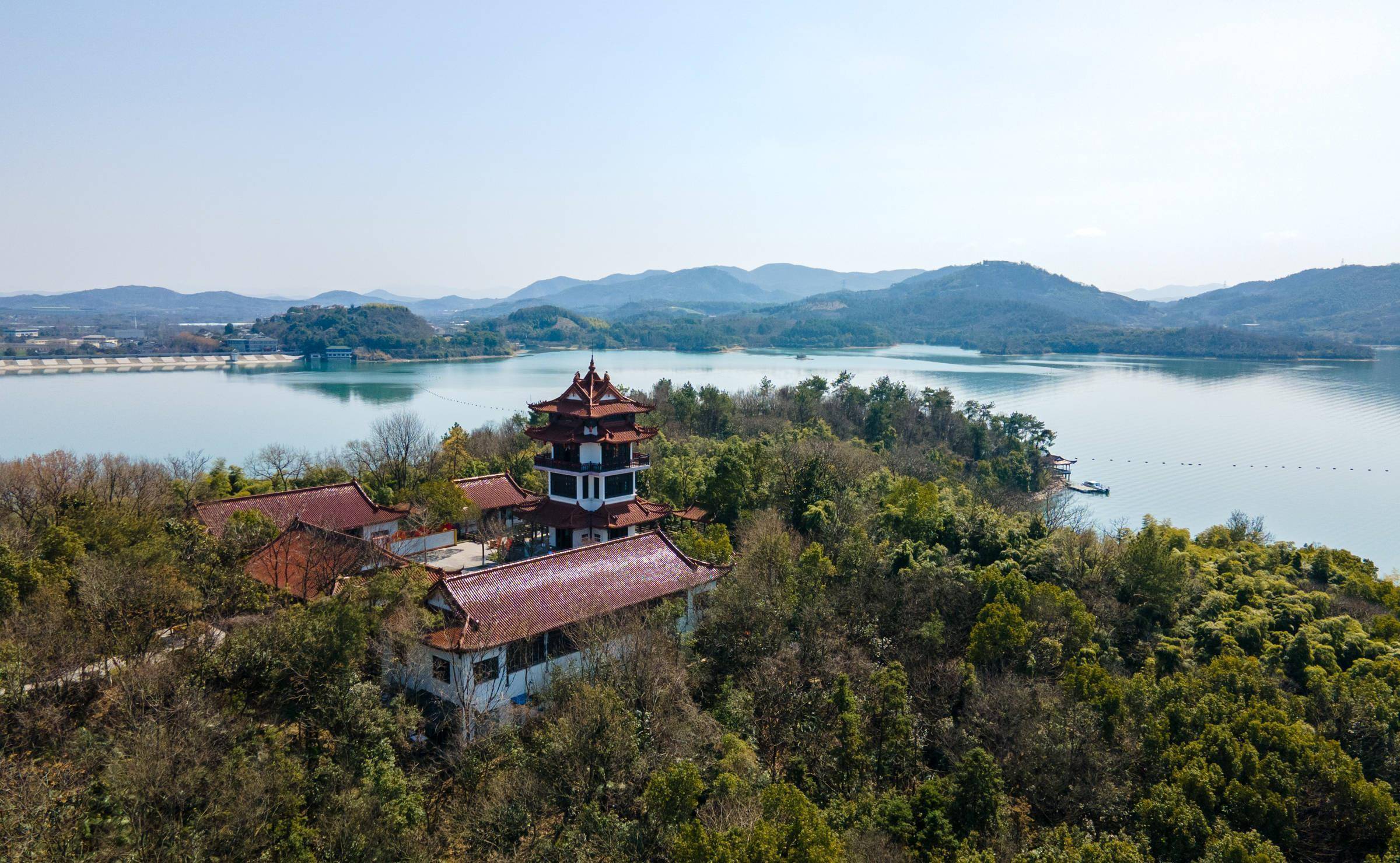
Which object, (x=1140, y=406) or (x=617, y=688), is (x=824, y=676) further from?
(x=1140, y=406)

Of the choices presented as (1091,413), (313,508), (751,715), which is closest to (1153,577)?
(751,715)

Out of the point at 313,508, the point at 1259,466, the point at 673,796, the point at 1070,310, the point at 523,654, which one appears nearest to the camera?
the point at 673,796

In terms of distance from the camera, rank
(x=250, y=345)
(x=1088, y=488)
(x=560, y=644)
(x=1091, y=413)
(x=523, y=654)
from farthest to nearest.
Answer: (x=250, y=345) → (x=1091, y=413) → (x=1088, y=488) → (x=560, y=644) → (x=523, y=654)

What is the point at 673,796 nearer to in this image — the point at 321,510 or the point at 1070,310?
the point at 321,510

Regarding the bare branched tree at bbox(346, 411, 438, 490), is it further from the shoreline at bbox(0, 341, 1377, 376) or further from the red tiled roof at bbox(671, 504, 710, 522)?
the shoreline at bbox(0, 341, 1377, 376)

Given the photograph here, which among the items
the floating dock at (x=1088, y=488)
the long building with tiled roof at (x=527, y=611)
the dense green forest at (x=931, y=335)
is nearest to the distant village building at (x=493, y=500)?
the long building with tiled roof at (x=527, y=611)

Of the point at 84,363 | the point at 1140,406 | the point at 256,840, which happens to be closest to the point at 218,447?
the point at 256,840
